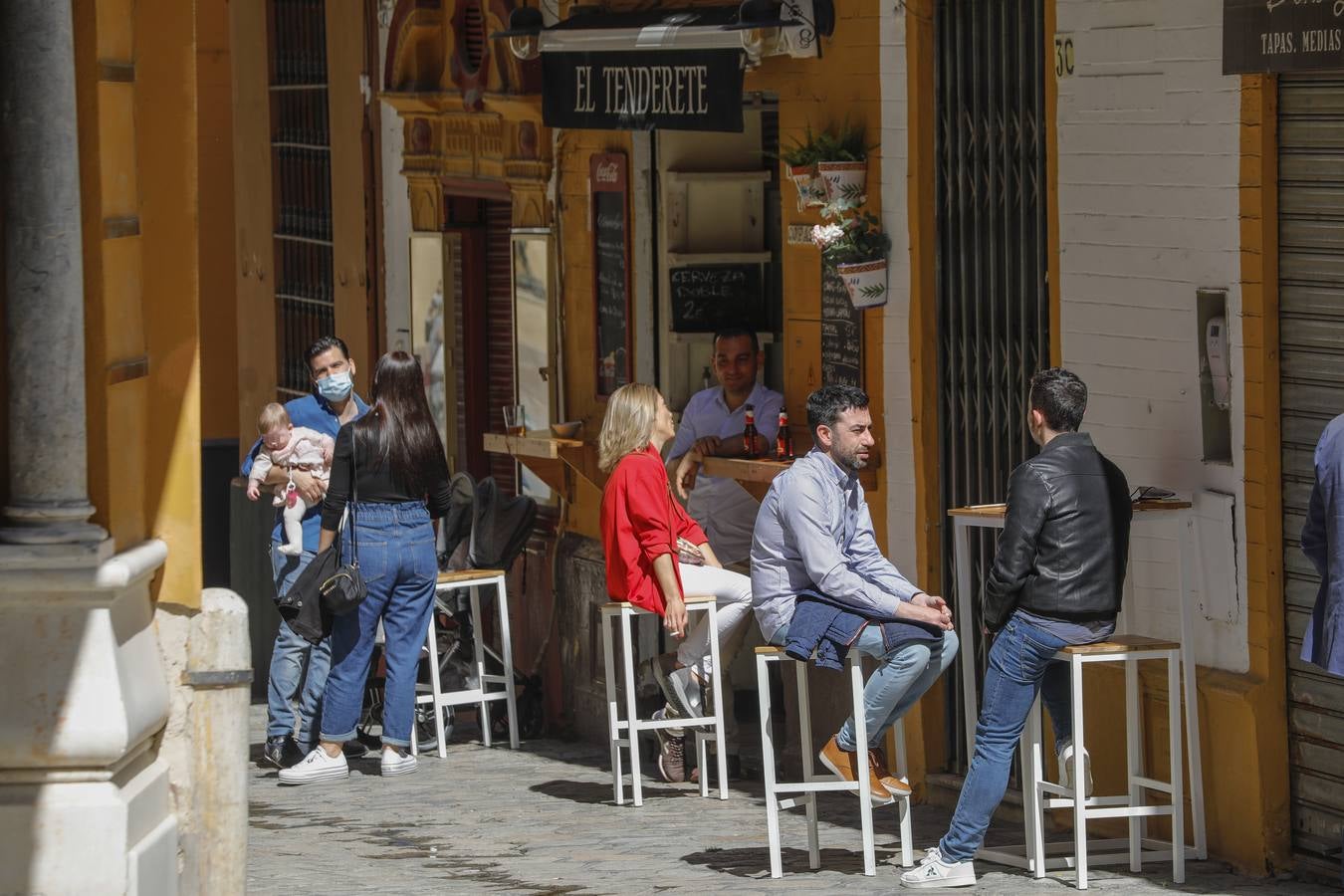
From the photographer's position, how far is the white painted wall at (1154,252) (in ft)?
28.4

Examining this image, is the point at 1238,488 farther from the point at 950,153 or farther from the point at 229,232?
the point at 229,232

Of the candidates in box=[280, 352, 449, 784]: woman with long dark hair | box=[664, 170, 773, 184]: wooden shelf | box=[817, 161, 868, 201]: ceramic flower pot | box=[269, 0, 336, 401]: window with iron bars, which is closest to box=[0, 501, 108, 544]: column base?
box=[280, 352, 449, 784]: woman with long dark hair

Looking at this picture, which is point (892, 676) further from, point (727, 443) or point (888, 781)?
point (727, 443)

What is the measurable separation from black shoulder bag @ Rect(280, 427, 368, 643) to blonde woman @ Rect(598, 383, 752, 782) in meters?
1.11

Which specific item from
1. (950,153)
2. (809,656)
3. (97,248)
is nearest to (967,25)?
(950,153)

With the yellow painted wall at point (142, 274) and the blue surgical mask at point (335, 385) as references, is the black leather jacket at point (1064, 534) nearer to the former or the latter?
the yellow painted wall at point (142, 274)

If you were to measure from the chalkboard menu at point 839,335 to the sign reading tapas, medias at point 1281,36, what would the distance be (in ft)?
8.30

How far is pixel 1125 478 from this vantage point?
892 cm

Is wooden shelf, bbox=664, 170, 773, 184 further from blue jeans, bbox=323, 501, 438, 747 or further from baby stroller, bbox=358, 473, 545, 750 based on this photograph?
blue jeans, bbox=323, 501, 438, 747

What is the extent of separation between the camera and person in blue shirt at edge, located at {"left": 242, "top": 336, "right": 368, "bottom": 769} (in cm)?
1139

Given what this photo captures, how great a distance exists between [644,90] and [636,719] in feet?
9.63

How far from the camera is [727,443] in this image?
11.2m

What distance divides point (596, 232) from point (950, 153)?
3033mm

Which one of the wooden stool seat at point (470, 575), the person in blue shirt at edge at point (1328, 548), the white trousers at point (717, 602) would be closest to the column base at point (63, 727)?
the person in blue shirt at edge at point (1328, 548)
